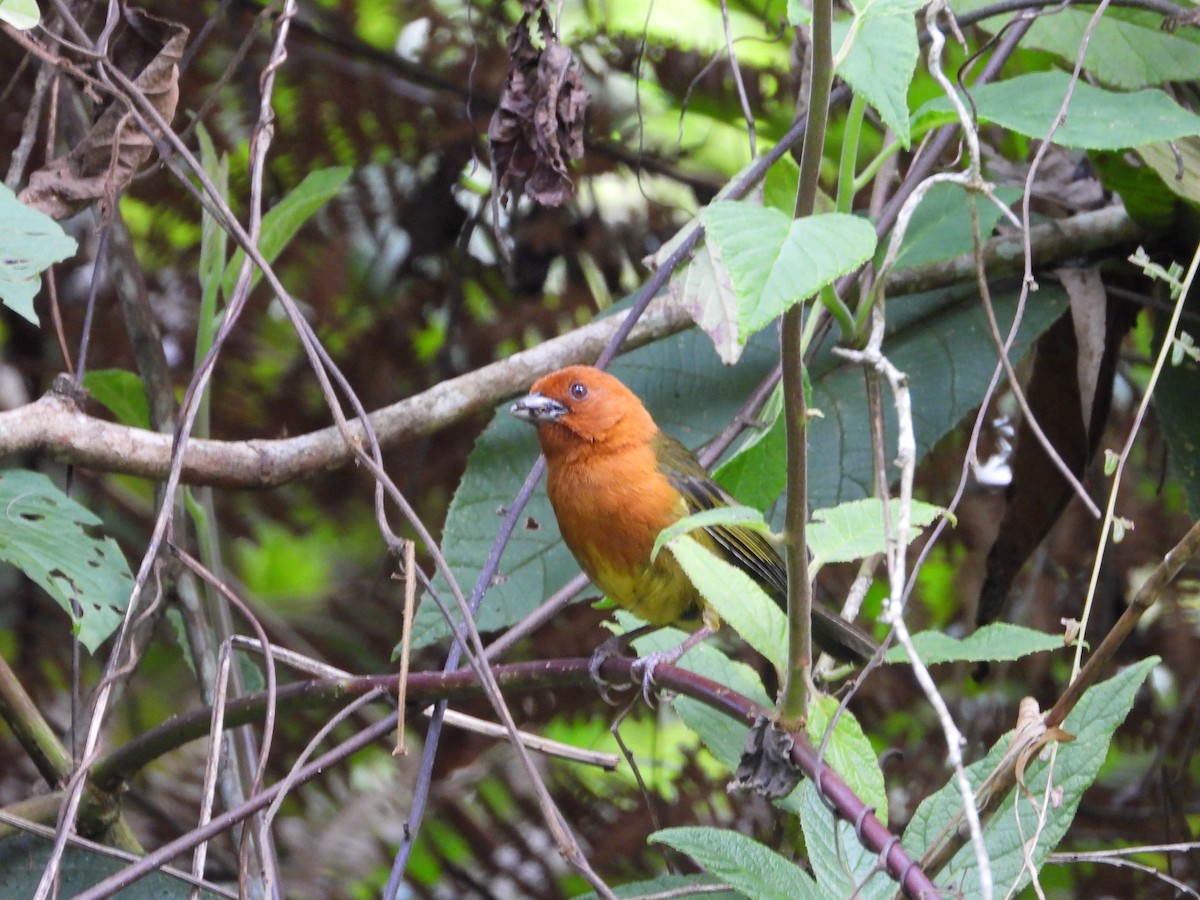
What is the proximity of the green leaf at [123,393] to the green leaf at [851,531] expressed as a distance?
6.77 ft

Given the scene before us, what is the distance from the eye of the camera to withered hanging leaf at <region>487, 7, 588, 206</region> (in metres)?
2.79

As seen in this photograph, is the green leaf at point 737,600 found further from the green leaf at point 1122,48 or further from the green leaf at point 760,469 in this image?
the green leaf at point 1122,48

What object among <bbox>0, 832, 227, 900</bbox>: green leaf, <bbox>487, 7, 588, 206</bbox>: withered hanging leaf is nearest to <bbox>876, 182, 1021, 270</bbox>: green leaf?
<bbox>487, 7, 588, 206</bbox>: withered hanging leaf

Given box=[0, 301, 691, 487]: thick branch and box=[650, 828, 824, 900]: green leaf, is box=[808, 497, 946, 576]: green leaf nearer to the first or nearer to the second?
box=[650, 828, 824, 900]: green leaf

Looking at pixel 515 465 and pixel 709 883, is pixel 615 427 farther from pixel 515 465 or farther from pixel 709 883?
pixel 709 883

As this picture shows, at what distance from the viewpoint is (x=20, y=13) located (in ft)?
7.65

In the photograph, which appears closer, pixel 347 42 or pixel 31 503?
pixel 31 503

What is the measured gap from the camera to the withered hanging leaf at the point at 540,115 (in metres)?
2.79

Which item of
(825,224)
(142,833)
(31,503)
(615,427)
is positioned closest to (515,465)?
(615,427)

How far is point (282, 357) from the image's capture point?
4.75m

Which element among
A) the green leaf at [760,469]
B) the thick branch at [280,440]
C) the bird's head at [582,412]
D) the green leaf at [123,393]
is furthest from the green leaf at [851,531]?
the green leaf at [123,393]

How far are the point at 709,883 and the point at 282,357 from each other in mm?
3014

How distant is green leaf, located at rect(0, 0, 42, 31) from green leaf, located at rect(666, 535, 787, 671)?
150 cm

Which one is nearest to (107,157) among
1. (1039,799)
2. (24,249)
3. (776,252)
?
(24,249)
